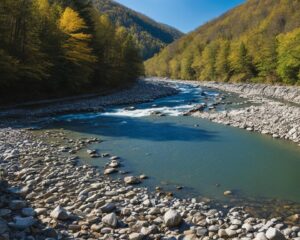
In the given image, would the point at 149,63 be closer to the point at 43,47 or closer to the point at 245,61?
the point at 245,61

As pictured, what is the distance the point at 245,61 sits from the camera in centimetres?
7119

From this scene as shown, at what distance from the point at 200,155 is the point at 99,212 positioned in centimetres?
844

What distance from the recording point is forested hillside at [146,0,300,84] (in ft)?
179

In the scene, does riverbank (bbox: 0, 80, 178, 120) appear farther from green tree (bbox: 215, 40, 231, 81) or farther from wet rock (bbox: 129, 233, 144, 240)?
green tree (bbox: 215, 40, 231, 81)

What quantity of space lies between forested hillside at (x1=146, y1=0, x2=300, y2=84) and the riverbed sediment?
45443 mm

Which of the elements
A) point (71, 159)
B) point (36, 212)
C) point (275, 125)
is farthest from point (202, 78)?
point (36, 212)

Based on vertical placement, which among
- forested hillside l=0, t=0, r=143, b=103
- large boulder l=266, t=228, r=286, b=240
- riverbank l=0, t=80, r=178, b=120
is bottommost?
riverbank l=0, t=80, r=178, b=120

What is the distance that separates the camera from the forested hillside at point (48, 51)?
31812 millimetres

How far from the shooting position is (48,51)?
3697 centimetres

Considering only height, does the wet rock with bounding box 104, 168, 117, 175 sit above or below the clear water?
below

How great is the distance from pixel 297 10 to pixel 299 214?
5138 inches

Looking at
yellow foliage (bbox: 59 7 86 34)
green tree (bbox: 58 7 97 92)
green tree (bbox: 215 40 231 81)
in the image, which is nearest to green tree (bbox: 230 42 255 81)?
green tree (bbox: 215 40 231 81)

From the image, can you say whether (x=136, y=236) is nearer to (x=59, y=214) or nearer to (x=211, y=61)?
(x=59, y=214)

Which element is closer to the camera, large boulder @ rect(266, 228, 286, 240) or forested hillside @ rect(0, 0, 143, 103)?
large boulder @ rect(266, 228, 286, 240)
